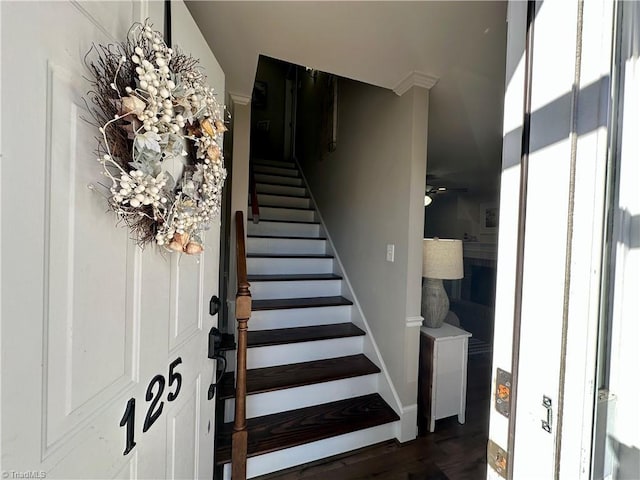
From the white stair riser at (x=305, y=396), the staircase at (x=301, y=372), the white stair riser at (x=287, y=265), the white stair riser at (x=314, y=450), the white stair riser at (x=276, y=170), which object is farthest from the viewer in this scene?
the white stair riser at (x=276, y=170)

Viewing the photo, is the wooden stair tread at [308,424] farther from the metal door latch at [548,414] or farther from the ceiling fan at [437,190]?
the ceiling fan at [437,190]

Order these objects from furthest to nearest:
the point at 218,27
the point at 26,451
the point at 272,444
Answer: the point at 272,444, the point at 218,27, the point at 26,451

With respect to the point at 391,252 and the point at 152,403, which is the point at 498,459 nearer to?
the point at 152,403

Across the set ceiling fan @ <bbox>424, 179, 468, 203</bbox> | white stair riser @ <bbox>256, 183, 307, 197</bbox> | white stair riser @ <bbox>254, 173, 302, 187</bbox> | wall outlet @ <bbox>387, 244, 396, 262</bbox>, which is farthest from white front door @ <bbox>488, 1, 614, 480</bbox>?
white stair riser @ <bbox>254, 173, 302, 187</bbox>

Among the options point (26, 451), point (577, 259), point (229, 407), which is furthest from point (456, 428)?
point (26, 451)

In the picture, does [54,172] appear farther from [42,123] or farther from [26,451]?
[26,451]

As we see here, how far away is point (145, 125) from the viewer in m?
0.61

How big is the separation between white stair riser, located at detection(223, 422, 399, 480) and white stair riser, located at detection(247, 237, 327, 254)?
1.86 m

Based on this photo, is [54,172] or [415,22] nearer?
[54,172]

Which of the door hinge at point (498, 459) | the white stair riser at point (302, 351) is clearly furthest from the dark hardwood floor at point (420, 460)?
the door hinge at point (498, 459)

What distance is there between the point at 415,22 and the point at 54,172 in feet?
5.35

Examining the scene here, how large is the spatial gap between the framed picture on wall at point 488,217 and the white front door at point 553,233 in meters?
3.67

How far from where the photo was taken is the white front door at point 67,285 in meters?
0.43

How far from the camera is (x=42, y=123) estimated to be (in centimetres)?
48
